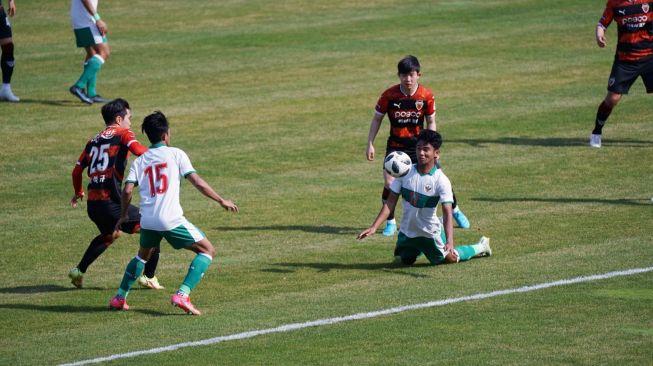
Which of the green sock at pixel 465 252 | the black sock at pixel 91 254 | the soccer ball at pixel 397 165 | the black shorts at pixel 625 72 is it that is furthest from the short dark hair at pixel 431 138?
the black shorts at pixel 625 72

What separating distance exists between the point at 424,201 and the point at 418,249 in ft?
1.97

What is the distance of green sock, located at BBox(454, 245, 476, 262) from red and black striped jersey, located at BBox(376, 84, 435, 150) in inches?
81.0

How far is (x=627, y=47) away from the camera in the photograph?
1920 cm

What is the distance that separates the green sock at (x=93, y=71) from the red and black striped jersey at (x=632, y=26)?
9584mm

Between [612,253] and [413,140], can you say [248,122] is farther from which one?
[612,253]

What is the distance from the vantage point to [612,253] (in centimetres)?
1294

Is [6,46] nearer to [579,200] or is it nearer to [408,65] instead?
[408,65]

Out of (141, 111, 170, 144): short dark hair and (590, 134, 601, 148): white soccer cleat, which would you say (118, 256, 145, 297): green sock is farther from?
(590, 134, 601, 148): white soccer cleat

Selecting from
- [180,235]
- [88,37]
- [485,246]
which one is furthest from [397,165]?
[88,37]

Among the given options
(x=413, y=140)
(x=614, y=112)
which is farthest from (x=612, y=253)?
(x=614, y=112)

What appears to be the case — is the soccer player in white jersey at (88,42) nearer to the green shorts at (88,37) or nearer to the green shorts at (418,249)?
the green shorts at (88,37)

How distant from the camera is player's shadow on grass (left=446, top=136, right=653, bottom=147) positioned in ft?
63.7

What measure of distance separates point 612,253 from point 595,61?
13.4 meters

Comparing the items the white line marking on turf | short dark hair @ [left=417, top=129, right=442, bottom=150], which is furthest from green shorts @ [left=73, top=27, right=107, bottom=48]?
the white line marking on turf
